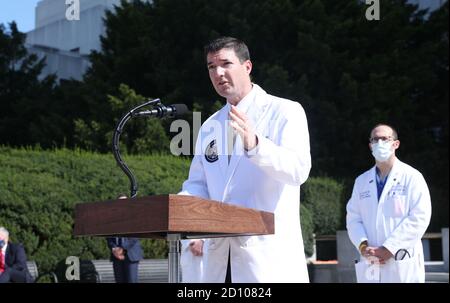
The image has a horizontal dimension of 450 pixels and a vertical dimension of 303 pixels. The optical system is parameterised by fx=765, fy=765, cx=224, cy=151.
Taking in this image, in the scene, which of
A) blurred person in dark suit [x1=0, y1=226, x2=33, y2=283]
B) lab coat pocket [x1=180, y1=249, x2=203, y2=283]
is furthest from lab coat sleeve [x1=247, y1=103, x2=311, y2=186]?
blurred person in dark suit [x1=0, y1=226, x2=33, y2=283]

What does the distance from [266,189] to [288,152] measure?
0.31m

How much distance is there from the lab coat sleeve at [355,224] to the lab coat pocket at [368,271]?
17 cm

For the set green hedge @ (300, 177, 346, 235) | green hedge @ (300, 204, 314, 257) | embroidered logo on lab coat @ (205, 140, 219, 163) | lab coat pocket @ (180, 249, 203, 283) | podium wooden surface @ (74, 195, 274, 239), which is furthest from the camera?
green hedge @ (300, 177, 346, 235)

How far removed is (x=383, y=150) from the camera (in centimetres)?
626

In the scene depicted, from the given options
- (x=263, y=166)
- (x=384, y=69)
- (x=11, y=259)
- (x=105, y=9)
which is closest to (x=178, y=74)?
(x=105, y=9)

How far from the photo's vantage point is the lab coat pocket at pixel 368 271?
5.99m

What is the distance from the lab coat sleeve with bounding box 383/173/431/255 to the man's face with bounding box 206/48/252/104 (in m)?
2.64

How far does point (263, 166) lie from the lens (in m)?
3.36

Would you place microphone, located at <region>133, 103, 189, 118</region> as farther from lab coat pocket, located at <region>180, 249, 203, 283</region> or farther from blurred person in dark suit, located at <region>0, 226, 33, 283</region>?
blurred person in dark suit, located at <region>0, 226, 33, 283</region>

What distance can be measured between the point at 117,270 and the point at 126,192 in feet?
6.61

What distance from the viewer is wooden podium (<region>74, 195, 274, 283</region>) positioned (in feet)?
9.17

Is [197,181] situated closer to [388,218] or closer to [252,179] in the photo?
[252,179]

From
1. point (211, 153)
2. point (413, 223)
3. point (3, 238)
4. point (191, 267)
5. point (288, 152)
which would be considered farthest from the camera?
point (3, 238)

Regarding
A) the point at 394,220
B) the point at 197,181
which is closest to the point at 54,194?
the point at 394,220
